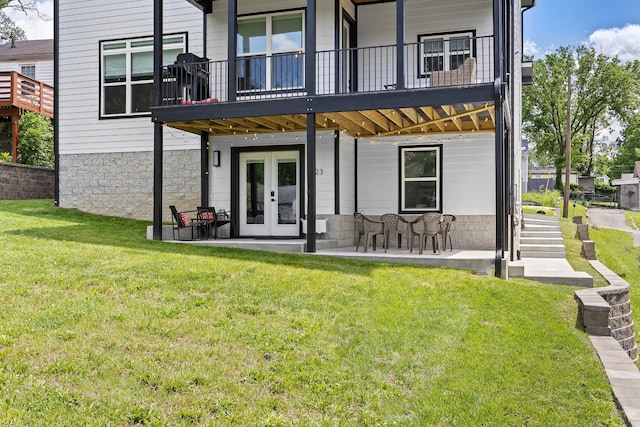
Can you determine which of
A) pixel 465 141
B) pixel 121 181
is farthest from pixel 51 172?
pixel 465 141

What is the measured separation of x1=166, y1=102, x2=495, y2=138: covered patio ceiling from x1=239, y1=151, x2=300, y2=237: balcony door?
647mm

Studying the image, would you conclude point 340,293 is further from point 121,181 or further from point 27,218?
point 121,181

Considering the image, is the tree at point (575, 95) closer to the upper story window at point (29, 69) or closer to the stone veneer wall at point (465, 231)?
the upper story window at point (29, 69)

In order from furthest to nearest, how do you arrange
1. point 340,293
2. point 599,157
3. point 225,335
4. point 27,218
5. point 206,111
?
point 599,157, point 27,218, point 206,111, point 340,293, point 225,335

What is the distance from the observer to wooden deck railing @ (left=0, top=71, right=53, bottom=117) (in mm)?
18891

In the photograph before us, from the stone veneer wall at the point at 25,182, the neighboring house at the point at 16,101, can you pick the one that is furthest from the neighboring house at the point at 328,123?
the neighboring house at the point at 16,101

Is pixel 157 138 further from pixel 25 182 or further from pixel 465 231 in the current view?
pixel 25 182

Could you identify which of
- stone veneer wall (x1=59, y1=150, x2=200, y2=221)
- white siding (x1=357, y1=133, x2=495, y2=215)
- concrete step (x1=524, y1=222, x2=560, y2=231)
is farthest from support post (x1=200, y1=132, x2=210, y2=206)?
concrete step (x1=524, y1=222, x2=560, y2=231)

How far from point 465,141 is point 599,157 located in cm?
4738

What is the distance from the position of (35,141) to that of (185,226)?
10.1 m

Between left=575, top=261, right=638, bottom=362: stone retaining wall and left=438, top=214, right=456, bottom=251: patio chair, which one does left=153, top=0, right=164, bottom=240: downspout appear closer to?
left=438, top=214, right=456, bottom=251: patio chair

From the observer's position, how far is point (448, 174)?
40.4 feet

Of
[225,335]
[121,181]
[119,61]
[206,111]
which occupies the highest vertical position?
[119,61]

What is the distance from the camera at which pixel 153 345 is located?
4652 mm
